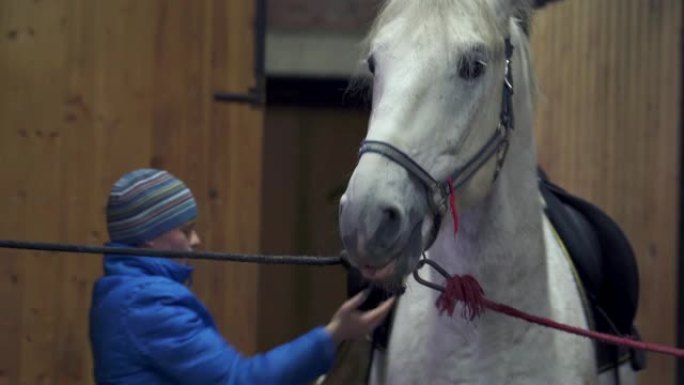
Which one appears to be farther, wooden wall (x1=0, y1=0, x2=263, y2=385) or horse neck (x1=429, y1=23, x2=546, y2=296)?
wooden wall (x1=0, y1=0, x2=263, y2=385)

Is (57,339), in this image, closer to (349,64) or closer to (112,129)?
(112,129)

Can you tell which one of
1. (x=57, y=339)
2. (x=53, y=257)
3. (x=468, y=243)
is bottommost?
(x=57, y=339)

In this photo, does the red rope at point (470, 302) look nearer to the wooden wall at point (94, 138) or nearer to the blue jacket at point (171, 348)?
the blue jacket at point (171, 348)

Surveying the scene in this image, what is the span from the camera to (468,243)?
327 centimetres

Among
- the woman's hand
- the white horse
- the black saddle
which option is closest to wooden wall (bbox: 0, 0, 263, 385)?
the black saddle

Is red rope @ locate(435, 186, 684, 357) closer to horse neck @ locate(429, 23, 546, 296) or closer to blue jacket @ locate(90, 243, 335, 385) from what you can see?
horse neck @ locate(429, 23, 546, 296)

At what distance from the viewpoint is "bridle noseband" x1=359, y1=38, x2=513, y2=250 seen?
9.32 ft

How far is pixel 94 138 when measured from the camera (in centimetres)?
515

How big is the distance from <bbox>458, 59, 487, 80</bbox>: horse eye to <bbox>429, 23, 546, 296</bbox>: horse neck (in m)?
0.24

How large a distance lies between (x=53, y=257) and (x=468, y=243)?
2319 mm

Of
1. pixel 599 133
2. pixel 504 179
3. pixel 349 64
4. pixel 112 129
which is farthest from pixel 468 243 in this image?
pixel 349 64

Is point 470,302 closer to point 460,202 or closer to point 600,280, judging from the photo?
point 460,202

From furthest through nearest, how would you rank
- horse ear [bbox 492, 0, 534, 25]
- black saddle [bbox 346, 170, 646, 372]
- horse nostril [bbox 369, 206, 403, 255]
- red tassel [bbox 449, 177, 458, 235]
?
black saddle [bbox 346, 170, 646, 372] < horse ear [bbox 492, 0, 534, 25] < red tassel [bbox 449, 177, 458, 235] < horse nostril [bbox 369, 206, 403, 255]

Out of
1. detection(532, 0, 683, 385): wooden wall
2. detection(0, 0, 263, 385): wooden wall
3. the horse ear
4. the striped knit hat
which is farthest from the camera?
detection(532, 0, 683, 385): wooden wall
